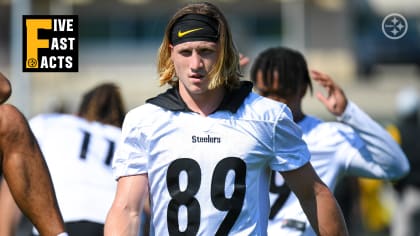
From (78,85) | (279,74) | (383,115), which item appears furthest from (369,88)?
(279,74)

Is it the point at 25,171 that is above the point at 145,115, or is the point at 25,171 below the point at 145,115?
below

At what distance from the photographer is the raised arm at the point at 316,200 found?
519 cm

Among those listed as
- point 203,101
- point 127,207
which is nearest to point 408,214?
point 203,101

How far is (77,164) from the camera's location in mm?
7414

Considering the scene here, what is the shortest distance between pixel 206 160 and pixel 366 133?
5.87ft

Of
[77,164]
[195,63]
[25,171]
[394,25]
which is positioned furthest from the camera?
[77,164]

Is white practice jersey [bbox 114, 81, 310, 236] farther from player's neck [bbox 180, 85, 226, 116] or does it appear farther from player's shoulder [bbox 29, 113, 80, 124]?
player's shoulder [bbox 29, 113, 80, 124]

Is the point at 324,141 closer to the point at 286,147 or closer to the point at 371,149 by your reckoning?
the point at 371,149

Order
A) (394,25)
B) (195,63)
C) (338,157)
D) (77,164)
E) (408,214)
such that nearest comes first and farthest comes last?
(195,63) → (338,157) → (394,25) → (77,164) → (408,214)

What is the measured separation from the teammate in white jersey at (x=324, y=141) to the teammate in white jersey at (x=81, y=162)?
130cm

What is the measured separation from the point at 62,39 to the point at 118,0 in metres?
28.4

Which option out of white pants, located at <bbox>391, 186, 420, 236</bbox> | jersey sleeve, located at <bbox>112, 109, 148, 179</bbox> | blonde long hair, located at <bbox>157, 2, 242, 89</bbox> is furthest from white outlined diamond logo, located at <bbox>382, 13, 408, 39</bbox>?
white pants, located at <bbox>391, 186, 420, 236</bbox>

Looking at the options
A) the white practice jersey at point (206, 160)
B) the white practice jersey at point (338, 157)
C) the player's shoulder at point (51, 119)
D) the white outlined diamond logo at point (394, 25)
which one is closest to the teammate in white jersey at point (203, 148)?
the white practice jersey at point (206, 160)

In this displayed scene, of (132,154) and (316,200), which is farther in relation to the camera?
(316,200)
